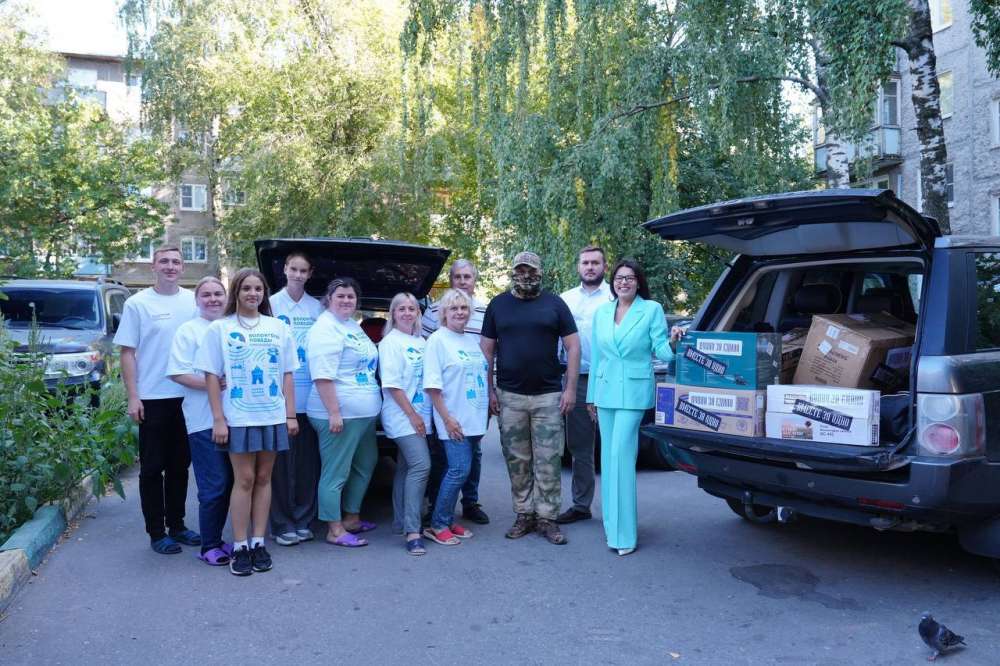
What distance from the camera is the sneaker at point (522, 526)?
6.00 m

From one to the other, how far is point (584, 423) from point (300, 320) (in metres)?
2.18

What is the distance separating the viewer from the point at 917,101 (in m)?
11.0

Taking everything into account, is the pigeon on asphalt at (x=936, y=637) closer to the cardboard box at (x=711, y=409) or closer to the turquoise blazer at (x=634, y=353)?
the cardboard box at (x=711, y=409)

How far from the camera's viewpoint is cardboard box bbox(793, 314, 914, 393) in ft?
16.5

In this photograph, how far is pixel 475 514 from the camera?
652cm

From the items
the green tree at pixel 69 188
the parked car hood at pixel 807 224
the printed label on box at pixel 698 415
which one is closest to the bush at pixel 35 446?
the printed label on box at pixel 698 415

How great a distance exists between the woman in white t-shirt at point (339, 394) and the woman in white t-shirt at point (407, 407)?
14 cm

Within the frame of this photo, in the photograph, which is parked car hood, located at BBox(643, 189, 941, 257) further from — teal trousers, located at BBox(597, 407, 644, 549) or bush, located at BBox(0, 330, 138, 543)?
bush, located at BBox(0, 330, 138, 543)

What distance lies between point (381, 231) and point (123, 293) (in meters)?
13.4

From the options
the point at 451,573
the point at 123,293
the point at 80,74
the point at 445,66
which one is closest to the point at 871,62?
the point at 451,573

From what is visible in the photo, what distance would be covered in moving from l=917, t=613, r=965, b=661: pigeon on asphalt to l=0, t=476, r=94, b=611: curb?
4398 millimetres

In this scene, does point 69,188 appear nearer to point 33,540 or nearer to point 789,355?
point 33,540

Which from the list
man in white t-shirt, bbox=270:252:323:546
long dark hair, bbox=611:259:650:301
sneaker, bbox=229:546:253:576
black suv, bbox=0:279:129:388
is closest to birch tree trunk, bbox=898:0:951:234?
long dark hair, bbox=611:259:650:301

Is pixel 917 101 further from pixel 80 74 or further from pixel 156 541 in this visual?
pixel 80 74
